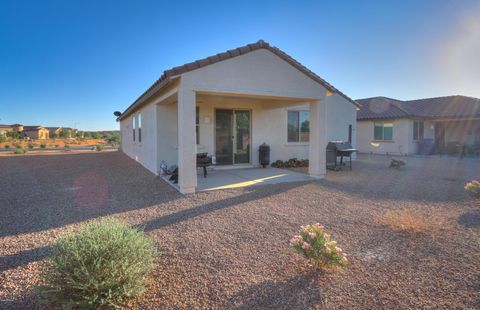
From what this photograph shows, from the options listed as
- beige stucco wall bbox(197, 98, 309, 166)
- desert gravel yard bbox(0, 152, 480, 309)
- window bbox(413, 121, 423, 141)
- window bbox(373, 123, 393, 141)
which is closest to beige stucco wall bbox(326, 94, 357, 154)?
beige stucco wall bbox(197, 98, 309, 166)

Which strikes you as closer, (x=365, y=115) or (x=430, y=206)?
(x=430, y=206)

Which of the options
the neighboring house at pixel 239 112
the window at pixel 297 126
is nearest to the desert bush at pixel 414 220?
the neighboring house at pixel 239 112

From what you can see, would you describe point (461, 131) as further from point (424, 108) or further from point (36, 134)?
point (36, 134)

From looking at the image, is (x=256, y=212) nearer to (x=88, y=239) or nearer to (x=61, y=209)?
(x=88, y=239)

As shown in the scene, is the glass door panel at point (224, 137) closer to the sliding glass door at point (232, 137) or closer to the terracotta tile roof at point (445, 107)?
the sliding glass door at point (232, 137)

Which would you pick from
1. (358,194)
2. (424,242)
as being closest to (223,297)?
(424,242)

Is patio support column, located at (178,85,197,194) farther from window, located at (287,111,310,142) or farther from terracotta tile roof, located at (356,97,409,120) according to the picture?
terracotta tile roof, located at (356,97,409,120)

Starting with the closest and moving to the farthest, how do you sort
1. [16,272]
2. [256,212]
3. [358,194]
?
[16,272]
[256,212]
[358,194]

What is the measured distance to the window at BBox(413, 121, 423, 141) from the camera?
18.3 metres

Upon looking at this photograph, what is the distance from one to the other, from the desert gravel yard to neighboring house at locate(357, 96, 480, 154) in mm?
11851

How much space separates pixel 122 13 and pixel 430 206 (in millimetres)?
11179

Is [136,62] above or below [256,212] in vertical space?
above

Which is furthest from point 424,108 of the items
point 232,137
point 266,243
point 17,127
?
point 17,127

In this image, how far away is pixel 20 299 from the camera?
2469mm
